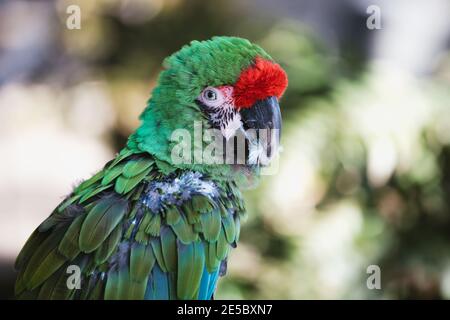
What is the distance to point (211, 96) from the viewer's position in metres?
1.14

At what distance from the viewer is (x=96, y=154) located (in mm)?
2775

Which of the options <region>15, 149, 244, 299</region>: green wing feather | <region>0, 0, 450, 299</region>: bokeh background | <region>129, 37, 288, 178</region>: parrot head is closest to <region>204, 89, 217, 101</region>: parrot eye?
<region>129, 37, 288, 178</region>: parrot head

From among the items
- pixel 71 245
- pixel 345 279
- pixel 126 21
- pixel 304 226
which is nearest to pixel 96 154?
pixel 126 21

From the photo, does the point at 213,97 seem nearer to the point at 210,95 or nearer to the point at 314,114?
the point at 210,95

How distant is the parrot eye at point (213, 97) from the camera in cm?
114

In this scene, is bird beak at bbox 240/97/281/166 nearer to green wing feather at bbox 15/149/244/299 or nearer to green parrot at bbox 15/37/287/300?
green parrot at bbox 15/37/287/300

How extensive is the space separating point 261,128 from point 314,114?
948 mm

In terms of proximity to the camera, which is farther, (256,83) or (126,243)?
(256,83)

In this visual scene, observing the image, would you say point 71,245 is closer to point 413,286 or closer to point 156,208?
point 156,208

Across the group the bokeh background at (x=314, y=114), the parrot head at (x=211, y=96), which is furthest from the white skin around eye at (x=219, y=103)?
the bokeh background at (x=314, y=114)

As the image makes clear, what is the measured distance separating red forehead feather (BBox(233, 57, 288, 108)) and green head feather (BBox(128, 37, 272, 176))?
0.01 meters

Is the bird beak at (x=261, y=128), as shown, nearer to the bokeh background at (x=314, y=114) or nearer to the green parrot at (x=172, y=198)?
the green parrot at (x=172, y=198)

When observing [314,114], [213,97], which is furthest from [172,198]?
[314,114]

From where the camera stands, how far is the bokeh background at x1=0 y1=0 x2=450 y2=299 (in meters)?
2.06
